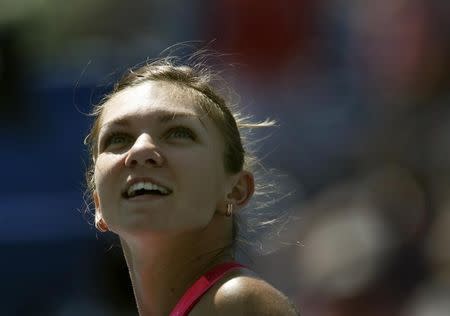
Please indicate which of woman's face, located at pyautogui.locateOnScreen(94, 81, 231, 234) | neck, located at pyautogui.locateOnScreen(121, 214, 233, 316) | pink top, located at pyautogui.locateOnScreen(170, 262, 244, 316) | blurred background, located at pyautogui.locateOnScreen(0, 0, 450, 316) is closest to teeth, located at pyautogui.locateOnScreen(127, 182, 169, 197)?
woman's face, located at pyautogui.locateOnScreen(94, 81, 231, 234)

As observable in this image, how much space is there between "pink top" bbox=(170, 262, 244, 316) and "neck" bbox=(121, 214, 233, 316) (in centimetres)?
6

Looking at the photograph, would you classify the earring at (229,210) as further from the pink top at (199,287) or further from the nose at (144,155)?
the nose at (144,155)

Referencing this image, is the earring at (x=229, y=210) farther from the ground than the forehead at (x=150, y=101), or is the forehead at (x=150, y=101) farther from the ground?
the forehead at (x=150, y=101)

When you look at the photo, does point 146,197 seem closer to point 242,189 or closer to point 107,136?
point 107,136

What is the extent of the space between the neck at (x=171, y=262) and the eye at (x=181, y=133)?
25cm

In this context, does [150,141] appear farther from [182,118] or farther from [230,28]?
[230,28]

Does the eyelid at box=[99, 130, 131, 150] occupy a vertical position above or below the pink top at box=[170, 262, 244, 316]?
above

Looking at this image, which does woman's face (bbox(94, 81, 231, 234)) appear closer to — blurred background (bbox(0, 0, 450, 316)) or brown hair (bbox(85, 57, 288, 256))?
brown hair (bbox(85, 57, 288, 256))

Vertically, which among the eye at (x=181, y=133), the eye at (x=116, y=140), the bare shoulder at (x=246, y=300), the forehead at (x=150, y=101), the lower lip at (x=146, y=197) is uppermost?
the forehead at (x=150, y=101)

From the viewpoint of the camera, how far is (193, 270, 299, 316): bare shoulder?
91.9 inches

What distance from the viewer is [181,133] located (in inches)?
101

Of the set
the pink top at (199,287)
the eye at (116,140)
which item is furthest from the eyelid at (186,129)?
the pink top at (199,287)

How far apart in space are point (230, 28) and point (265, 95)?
0.62m

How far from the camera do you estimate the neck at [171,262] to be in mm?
2592
